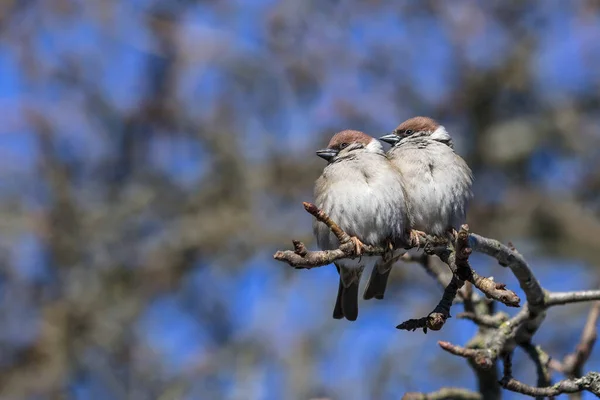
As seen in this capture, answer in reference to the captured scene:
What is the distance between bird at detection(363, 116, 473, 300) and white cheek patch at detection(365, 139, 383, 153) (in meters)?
0.06

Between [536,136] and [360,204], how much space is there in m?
6.85

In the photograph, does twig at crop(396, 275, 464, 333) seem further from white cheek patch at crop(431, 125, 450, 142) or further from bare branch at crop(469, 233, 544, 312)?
white cheek patch at crop(431, 125, 450, 142)

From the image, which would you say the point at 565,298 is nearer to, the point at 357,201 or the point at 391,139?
the point at 357,201

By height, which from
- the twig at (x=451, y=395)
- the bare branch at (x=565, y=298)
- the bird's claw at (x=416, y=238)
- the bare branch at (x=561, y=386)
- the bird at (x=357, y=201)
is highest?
the bird at (x=357, y=201)

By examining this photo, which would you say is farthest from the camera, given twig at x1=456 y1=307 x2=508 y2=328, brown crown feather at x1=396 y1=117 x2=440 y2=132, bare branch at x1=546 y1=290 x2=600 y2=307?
brown crown feather at x1=396 y1=117 x2=440 y2=132

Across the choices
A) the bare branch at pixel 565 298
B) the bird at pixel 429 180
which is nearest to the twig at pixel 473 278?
the bare branch at pixel 565 298

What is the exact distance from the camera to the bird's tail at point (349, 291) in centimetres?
413

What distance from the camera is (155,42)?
35.0 ft

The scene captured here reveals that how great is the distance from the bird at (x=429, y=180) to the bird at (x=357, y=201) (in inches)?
2.7

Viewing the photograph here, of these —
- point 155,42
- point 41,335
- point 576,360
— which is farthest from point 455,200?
point 155,42

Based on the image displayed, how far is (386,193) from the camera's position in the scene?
147 inches

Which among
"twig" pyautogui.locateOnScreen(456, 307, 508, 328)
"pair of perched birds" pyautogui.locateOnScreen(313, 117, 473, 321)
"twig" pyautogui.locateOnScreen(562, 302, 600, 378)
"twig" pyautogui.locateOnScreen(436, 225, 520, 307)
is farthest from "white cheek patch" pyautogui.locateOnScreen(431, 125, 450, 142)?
"twig" pyautogui.locateOnScreen(436, 225, 520, 307)

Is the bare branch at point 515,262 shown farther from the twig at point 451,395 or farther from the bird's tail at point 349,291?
the bird's tail at point 349,291

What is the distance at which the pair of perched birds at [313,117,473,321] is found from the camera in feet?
12.1
